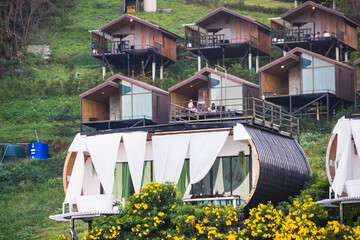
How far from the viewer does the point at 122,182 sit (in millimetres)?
31234

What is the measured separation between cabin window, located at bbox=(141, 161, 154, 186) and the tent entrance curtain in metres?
0.57

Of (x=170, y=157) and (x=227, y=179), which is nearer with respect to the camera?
(x=170, y=157)

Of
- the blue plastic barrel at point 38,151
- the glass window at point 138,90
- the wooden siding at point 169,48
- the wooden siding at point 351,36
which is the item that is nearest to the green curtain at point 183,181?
the glass window at point 138,90

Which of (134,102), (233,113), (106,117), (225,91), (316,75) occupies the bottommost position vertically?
(233,113)

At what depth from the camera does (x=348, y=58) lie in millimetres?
57312

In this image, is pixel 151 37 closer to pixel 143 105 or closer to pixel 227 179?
pixel 143 105

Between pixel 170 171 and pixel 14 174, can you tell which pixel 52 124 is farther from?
pixel 170 171

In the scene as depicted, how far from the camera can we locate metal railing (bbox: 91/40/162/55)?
6059cm

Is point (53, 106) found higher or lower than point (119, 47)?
lower

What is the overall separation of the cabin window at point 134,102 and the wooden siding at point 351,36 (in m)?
16.7

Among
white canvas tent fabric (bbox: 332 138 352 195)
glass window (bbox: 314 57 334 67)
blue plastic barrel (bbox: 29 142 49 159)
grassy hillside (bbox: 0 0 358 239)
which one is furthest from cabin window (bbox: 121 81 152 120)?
white canvas tent fabric (bbox: 332 138 352 195)

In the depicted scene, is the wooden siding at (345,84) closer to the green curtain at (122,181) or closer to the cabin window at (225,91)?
the cabin window at (225,91)

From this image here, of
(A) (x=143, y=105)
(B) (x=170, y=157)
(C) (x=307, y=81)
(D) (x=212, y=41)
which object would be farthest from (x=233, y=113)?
(D) (x=212, y=41)

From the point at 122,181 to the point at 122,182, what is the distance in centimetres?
4
